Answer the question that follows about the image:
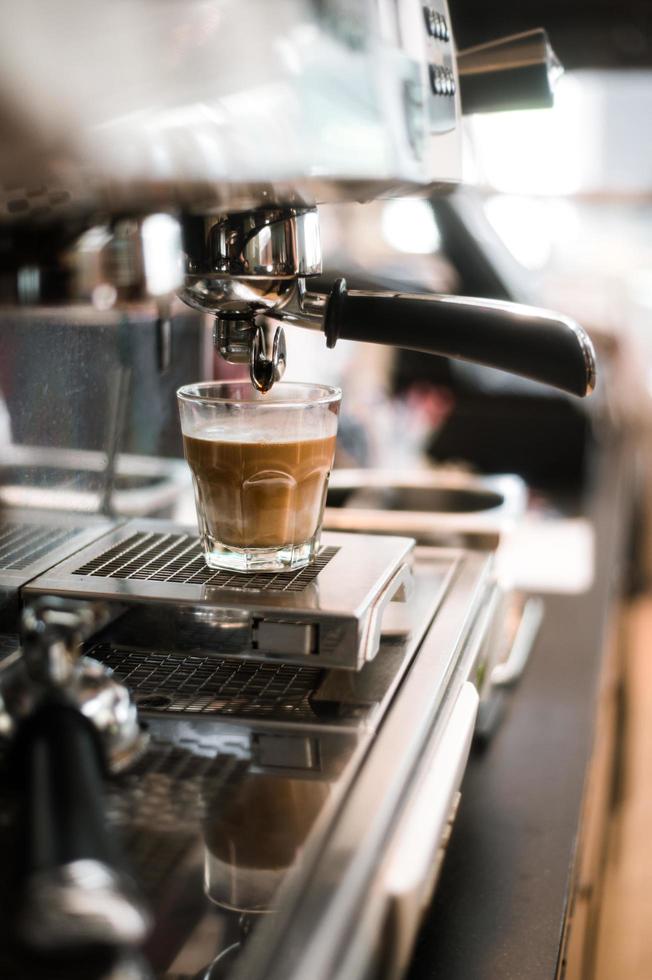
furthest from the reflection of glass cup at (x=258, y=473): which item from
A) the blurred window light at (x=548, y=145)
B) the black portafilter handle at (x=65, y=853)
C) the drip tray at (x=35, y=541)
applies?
the blurred window light at (x=548, y=145)

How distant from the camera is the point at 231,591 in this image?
0.64 m

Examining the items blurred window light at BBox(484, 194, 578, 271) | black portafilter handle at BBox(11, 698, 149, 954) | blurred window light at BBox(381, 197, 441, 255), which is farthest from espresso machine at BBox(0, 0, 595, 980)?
blurred window light at BBox(484, 194, 578, 271)

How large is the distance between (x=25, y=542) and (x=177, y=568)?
0.12 metres

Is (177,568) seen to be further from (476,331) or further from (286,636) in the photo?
(476,331)

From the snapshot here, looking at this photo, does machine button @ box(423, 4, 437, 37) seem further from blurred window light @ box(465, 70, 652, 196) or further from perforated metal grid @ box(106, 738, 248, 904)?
blurred window light @ box(465, 70, 652, 196)

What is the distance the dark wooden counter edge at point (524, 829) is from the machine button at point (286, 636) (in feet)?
0.63

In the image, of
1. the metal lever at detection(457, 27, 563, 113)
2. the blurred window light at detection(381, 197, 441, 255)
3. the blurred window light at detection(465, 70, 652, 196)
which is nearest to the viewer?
the metal lever at detection(457, 27, 563, 113)

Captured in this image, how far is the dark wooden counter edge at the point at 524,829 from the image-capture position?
0.61 m

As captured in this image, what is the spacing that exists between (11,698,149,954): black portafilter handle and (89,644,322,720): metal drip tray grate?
0.47ft

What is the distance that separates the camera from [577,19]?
219 cm

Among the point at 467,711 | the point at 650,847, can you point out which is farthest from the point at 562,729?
the point at 650,847

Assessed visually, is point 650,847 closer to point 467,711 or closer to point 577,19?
point 467,711

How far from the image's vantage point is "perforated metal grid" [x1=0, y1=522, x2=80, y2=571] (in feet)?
2.32

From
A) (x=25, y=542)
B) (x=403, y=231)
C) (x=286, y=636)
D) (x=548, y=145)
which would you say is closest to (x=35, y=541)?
(x=25, y=542)
